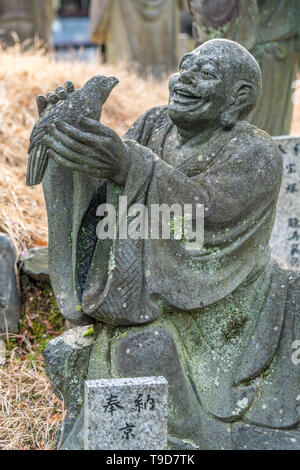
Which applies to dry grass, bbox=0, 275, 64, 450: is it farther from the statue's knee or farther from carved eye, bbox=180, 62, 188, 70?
carved eye, bbox=180, 62, 188, 70

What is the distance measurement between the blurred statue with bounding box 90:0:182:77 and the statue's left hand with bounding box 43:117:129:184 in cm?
698

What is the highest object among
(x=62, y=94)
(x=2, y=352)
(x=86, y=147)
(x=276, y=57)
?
(x=62, y=94)

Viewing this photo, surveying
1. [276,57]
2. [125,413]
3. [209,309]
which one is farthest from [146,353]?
[276,57]

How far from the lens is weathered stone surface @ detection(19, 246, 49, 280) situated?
4.43 meters

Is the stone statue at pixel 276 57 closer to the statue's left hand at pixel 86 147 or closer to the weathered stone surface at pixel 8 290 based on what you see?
the weathered stone surface at pixel 8 290

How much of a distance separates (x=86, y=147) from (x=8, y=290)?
6.60 feet

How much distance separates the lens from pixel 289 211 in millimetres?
4883

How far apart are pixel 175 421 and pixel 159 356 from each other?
260 millimetres

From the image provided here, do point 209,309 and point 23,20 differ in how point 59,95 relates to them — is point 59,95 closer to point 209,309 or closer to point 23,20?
point 209,309

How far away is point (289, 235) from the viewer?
16.0 feet

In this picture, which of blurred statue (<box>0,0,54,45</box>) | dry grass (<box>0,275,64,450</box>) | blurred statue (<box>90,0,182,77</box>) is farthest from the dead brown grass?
blurred statue (<box>0,0,54,45</box>)

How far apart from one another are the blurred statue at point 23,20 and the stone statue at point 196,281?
7.41m
